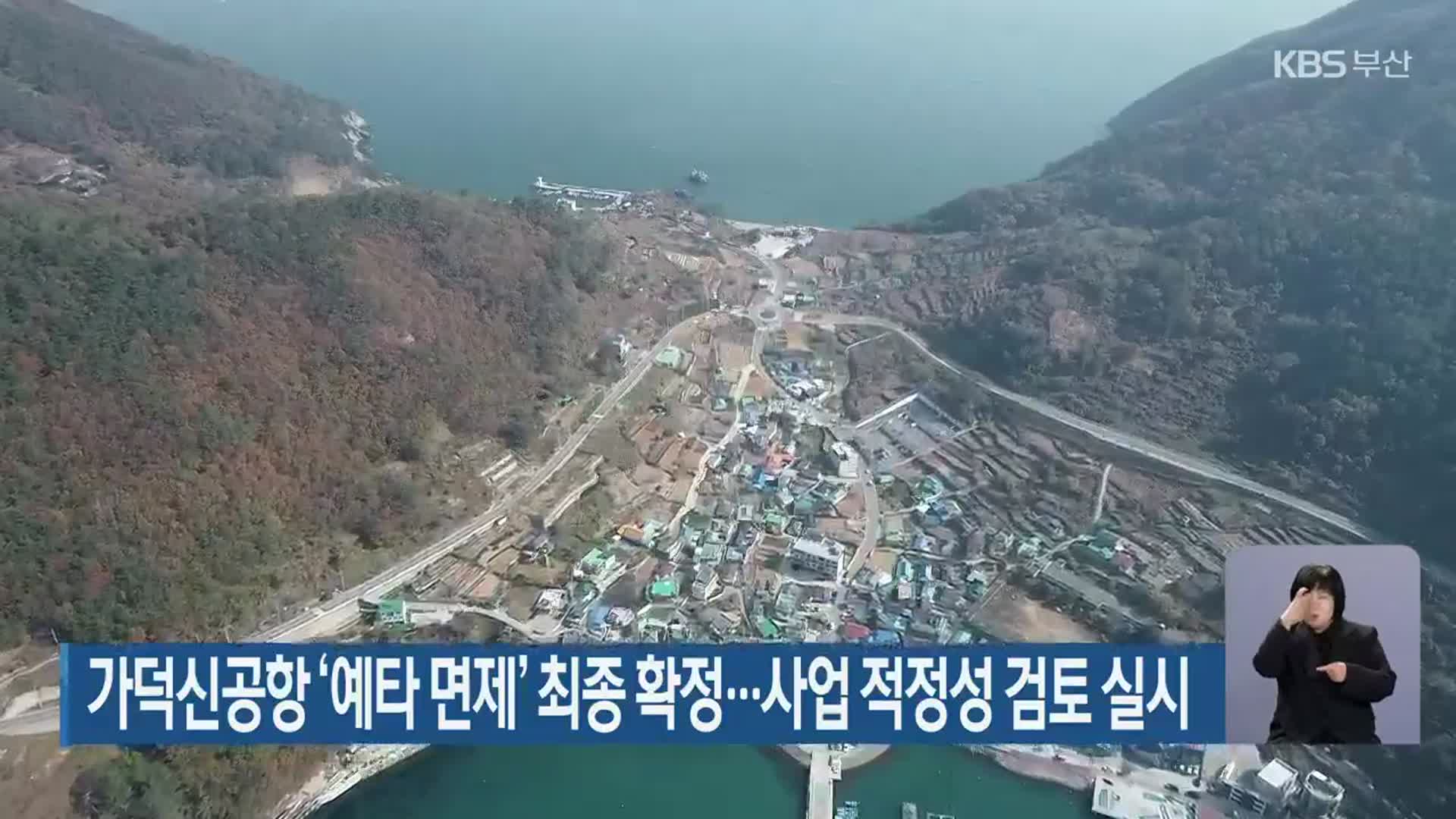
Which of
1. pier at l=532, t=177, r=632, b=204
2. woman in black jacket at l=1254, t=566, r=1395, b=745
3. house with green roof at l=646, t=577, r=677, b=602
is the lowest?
house with green roof at l=646, t=577, r=677, b=602

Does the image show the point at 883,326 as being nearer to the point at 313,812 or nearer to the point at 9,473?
the point at 313,812

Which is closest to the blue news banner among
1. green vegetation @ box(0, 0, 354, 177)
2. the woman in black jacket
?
the woman in black jacket

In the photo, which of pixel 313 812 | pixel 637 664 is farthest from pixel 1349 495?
pixel 313 812

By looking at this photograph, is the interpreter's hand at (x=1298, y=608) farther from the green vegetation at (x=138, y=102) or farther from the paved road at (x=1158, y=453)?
the green vegetation at (x=138, y=102)

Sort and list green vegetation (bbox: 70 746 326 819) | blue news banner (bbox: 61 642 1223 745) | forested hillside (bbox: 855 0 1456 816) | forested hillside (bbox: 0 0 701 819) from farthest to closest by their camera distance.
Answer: forested hillside (bbox: 855 0 1456 816)
forested hillside (bbox: 0 0 701 819)
green vegetation (bbox: 70 746 326 819)
blue news banner (bbox: 61 642 1223 745)

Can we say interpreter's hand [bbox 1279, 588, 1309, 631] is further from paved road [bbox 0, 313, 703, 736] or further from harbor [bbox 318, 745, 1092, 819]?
paved road [bbox 0, 313, 703, 736]

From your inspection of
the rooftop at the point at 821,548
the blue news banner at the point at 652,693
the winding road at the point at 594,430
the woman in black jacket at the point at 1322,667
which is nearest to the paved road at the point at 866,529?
the winding road at the point at 594,430

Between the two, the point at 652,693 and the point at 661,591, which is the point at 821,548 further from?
the point at 652,693
